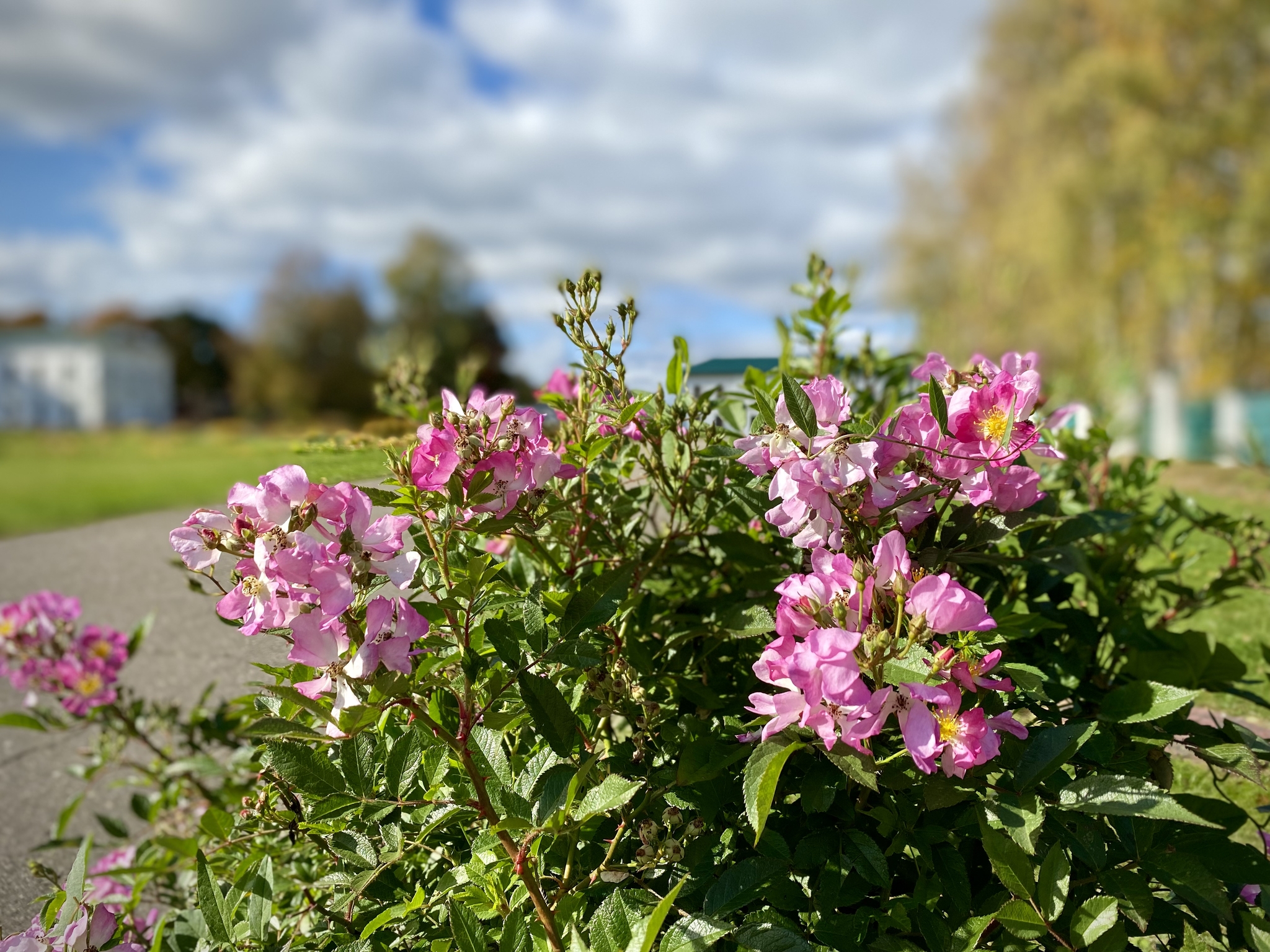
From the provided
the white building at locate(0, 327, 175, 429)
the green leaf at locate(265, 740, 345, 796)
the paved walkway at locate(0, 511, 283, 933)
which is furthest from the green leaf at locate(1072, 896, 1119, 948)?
the white building at locate(0, 327, 175, 429)

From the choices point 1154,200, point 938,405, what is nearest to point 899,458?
point 938,405

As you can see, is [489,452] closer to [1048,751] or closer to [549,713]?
[549,713]

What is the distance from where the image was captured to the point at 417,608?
0.79 meters

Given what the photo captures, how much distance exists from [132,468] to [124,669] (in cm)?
3167

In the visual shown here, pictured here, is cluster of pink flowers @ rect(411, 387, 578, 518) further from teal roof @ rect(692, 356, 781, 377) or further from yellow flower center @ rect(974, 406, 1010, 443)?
teal roof @ rect(692, 356, 781, 377)

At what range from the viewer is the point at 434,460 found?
0.73 metres

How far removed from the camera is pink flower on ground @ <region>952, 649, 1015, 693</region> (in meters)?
0.67

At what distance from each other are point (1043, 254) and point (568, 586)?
673 inches

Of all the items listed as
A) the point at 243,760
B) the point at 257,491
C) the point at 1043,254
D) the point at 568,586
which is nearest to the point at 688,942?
the point at 568,586

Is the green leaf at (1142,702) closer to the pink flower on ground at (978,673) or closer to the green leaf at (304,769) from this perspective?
the pink flower on ground at (978,673)

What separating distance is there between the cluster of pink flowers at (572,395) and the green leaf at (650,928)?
1.29 ft

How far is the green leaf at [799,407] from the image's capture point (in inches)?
27.4

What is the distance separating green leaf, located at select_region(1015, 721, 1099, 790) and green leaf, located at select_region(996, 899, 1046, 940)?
3.3 inches

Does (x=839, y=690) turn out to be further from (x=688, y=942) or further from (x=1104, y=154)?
(x=1104, y=154)
